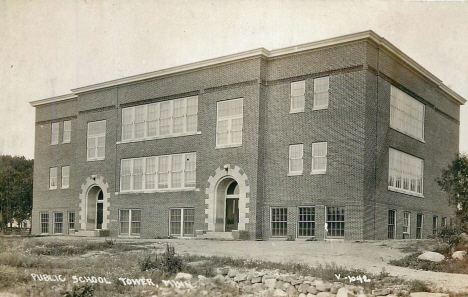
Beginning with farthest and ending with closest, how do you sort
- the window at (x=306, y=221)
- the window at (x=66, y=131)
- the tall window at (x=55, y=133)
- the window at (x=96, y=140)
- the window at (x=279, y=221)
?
the tall window at (x=55, y=133) → the window at (x=66, y=131) → the window at (x=96, y=140) → the window at (x=279, y=221) → the window at (x=306, y=221)

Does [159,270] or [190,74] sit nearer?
[159,270]

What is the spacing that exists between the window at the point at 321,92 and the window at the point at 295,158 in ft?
6.96

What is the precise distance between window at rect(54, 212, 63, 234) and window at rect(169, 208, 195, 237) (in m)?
10.8

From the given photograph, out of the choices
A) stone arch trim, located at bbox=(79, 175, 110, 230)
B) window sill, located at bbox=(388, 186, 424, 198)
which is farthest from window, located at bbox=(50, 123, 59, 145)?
window sill, located at bbox=(388, 186, 424, 198)

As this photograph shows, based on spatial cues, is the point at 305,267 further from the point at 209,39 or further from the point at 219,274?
the point at 209,39

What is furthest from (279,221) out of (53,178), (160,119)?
(53,178)

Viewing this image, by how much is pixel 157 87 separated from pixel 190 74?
2.35 metres

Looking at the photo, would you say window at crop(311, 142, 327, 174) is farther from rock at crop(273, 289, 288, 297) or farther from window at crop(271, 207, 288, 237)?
rock at crop(273, 289, 288, 297)

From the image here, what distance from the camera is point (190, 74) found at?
28.3m

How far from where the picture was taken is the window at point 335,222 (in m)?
23.4

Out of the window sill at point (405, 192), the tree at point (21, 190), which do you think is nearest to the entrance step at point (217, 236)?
the window sill at point (405, 192)

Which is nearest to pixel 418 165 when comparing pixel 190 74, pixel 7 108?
pixel 190 74

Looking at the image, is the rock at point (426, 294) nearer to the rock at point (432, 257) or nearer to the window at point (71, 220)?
the rock at point (432, 257)

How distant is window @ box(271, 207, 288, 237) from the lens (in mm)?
25177
